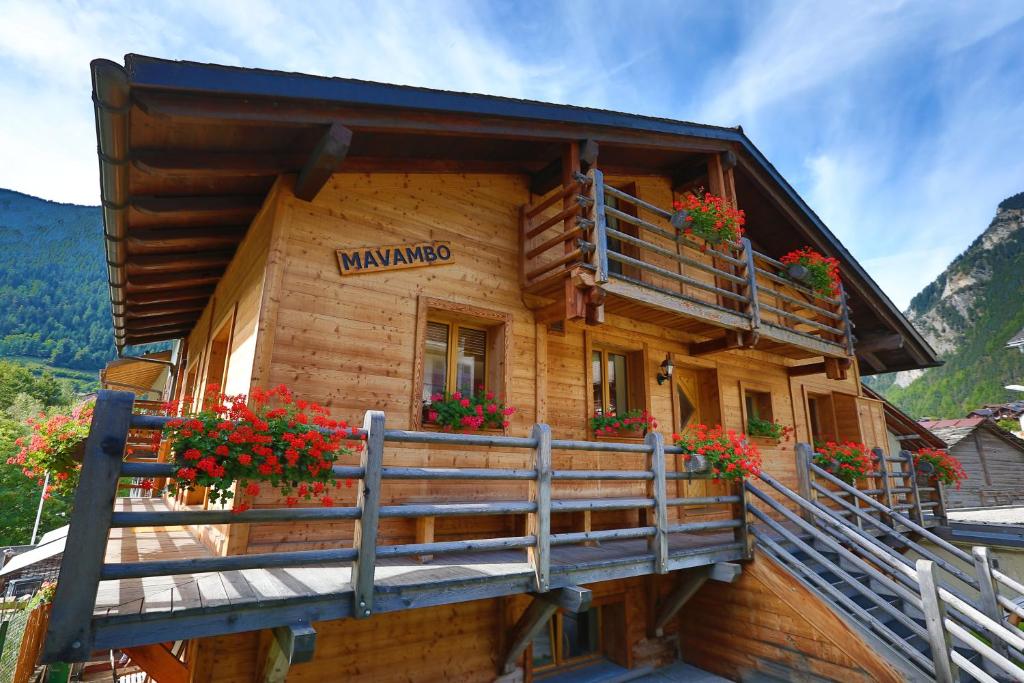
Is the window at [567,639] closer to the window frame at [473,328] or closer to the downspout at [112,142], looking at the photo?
the window frame at [473,328]

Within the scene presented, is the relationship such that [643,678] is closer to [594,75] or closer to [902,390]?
[594,75]

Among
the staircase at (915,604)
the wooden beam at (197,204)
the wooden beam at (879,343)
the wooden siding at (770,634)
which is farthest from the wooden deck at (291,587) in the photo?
the wooden beam at (879,343)

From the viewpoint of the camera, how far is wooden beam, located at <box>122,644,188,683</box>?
379 centimetres

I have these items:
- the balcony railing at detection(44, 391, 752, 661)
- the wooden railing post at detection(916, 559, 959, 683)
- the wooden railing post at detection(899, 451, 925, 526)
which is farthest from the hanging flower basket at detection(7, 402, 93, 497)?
the wooden railing post at detection(899, 451, 925, 526)

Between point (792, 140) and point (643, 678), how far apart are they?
14.1 m

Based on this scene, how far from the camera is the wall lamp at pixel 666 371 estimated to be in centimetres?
887

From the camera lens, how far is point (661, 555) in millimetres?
5723

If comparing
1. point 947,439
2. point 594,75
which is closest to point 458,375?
point 594,75

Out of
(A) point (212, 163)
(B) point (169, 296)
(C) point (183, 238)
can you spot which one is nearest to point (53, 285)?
(B) point (169, 296)

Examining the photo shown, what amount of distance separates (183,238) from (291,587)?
18.1ft

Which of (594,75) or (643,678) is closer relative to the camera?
(643,678)

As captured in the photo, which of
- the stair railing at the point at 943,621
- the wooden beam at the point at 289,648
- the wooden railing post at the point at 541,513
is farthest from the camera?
the wooden railing post at the point at 541,513

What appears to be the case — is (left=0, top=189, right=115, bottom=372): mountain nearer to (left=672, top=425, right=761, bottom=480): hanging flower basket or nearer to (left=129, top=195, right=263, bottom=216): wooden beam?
(left=129, top=195, right=263, bottom=216): wooden beam

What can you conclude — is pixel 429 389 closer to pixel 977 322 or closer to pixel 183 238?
pixel 183 238
